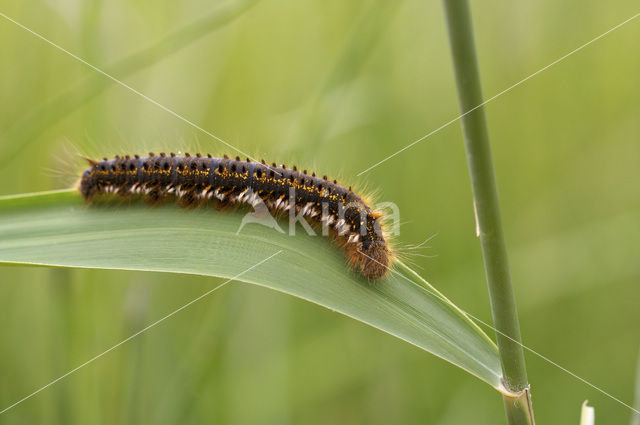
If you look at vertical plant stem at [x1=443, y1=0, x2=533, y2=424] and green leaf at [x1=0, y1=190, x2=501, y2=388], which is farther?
green leaf at [x1=0, y1=190, x2=501, y2=388]

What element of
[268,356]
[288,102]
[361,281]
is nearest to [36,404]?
[268,356]

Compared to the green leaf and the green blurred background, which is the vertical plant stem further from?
the green blurred background

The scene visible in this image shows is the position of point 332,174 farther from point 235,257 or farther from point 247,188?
point 235,257

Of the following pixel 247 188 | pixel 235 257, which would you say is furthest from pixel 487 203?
pixel 247 188

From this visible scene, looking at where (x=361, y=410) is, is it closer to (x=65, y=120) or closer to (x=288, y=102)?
(x=288, y=102)

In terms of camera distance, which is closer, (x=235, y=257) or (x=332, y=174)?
Answer: (x=235, y=257)

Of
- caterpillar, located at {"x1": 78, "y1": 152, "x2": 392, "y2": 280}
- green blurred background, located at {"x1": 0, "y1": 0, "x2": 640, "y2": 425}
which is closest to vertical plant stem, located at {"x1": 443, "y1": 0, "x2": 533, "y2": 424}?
caterpillar, located at {"x1": 78, "y1": 152, "x2": 392, "y2": 280}

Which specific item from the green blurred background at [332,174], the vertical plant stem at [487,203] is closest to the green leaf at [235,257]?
the vertical plant stem at [487,203]
